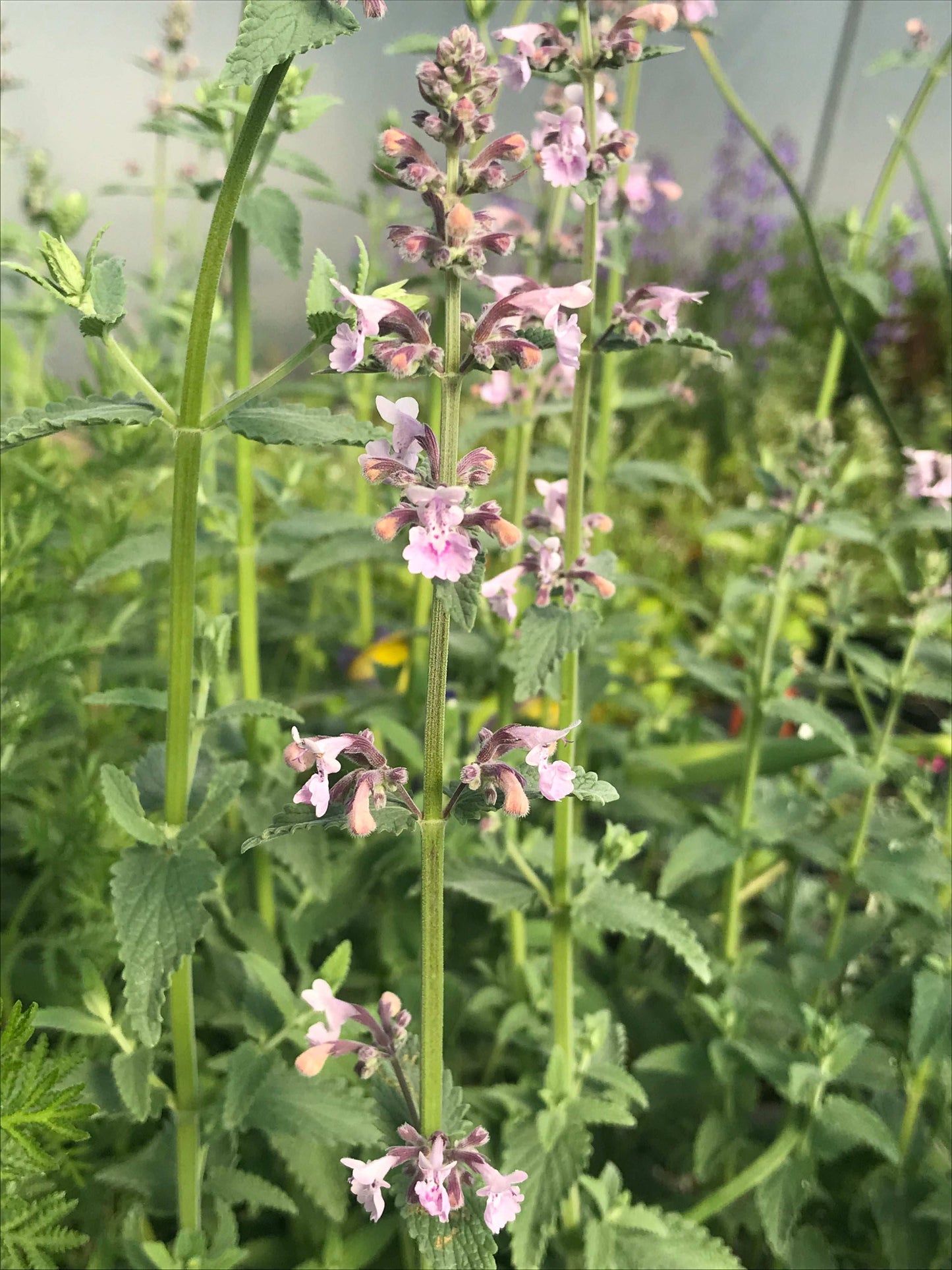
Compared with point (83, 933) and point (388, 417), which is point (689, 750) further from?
point (388, 417)

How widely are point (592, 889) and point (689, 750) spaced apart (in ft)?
2.32

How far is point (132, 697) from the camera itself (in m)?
1.01

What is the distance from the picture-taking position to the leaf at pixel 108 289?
0.79 metres

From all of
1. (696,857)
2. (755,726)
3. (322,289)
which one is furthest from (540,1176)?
(322,289)

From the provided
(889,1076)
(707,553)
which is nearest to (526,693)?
(889,1076)

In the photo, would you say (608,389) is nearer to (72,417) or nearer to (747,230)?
(72,417)

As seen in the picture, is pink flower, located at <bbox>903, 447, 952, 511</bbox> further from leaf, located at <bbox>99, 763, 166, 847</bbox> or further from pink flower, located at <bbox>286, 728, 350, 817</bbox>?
leaf, located at <bbox>99, 763, 166, 847</bbox>

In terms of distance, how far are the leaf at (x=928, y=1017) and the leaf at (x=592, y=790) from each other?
0.72m

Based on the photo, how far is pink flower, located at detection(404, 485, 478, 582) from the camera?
0.65 m

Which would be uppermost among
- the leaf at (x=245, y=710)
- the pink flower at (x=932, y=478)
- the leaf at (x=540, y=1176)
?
the pink flower at (x=932, y=478)

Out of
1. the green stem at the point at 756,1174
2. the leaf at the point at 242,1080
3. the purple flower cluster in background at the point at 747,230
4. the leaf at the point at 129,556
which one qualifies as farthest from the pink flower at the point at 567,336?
the purple flower cluster in background at the point at 747,230

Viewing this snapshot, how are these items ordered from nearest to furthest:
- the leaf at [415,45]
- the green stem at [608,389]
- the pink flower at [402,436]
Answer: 1. the pink flower at [402,436]
2. the leaf at [415,45]
3. the green stem at [608,389]

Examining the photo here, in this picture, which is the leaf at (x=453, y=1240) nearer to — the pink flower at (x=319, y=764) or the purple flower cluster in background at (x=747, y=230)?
the pink flower at (x=319, y=764)

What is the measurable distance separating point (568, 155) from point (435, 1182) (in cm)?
95
